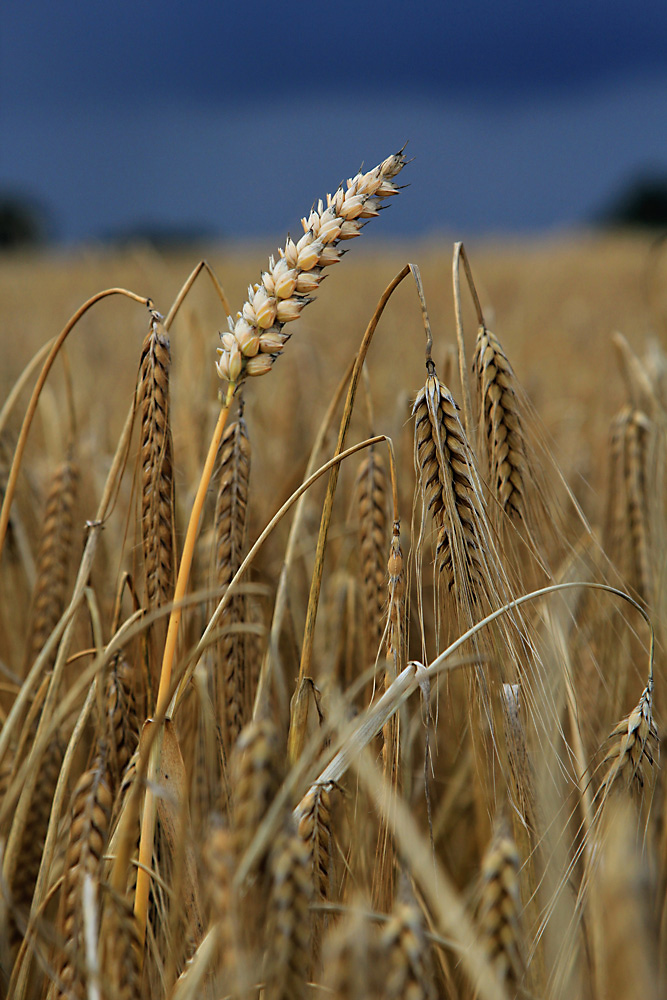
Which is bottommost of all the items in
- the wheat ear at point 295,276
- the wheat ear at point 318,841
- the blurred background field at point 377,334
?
the wheat ear at point 318,841

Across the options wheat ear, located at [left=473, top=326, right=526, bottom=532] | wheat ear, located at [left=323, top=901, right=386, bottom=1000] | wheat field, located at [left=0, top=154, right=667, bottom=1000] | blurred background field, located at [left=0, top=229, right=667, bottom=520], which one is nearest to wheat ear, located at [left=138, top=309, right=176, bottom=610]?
wheat field, located at [left=0, top=154, right=667, bottom=1000]

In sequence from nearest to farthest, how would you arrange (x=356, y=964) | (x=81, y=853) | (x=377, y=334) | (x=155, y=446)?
(x=356, y=964) → (x=81, y=853) → (x=155, y=446) → (x=377, y=334)

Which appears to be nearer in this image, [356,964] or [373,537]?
[356,964]

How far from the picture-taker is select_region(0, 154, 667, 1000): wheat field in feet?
1.33

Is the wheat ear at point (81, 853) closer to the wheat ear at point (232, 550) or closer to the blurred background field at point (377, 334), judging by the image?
the wheat ear at point (232, 550)

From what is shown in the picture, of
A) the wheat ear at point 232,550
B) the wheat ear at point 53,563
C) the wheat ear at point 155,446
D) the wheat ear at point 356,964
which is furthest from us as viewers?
the wheat ear at point 53,563

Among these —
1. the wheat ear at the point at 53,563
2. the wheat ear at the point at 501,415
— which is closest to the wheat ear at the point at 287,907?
the wheat ear at the point at 501,415

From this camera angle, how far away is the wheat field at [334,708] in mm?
405

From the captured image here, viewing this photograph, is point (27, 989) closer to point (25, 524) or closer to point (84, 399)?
point (25, 524)

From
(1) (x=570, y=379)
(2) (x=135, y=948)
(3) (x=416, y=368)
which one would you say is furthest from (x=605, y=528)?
(1) (x=570, y=379)

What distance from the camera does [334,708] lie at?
0.58 metres

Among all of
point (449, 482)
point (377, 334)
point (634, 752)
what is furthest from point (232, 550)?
point (377, 334)

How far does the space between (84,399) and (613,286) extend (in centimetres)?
626

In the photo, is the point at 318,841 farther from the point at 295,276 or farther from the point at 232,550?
the point at 295,276
